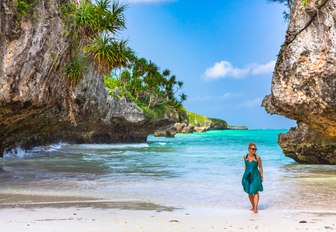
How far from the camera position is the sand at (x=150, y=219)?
685cm

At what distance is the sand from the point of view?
685 centimetres

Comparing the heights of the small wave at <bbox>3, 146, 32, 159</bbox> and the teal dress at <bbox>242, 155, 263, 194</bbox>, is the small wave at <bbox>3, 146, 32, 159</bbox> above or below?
below

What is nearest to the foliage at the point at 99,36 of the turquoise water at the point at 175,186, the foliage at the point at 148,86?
the turquoise water at the point at 175,186

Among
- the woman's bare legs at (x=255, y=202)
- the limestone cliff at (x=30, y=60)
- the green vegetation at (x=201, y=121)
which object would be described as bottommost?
the woman's bare legs at (x=255, y=202)

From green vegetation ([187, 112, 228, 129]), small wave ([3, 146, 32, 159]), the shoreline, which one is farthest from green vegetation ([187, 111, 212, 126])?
the shoreline

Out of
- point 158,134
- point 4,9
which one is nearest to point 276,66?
point 4,9

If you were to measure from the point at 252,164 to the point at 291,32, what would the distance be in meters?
7.48

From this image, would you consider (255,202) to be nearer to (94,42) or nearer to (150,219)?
(150,219)

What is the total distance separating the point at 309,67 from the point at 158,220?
8616mm

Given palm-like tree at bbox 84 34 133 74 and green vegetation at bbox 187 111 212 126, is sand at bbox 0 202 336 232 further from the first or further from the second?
green vegetation at bbox 187 111 212 126

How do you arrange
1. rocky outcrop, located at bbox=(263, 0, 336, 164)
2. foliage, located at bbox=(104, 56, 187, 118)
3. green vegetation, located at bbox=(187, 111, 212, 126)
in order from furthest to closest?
green vegetation, located at bbox=(187, 111, 212, 126) < foliage, located at bbox=(104, 56, 187, 118) < rocky outcrop, located at bbox=(263, 0, 336, 164)

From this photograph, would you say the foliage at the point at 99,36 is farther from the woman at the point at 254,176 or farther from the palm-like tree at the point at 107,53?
the woman at the point at 254,176

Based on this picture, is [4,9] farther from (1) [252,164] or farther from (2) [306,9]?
(2) [306,9]

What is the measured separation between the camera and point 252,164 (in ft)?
28.4
